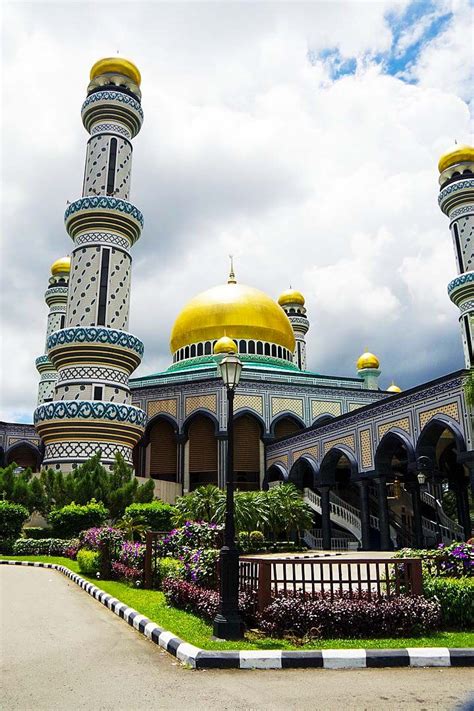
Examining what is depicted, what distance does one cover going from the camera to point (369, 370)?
1604 inches

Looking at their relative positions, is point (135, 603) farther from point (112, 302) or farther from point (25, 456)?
point (25, 456)

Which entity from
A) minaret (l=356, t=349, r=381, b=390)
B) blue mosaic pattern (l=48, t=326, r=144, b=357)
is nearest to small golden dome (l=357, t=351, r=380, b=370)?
minaret (l=356, t=349, r=381, b=390)

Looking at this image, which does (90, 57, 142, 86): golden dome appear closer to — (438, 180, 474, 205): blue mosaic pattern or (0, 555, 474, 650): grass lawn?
(438, 180, 474, 205): blue mosaic pattern

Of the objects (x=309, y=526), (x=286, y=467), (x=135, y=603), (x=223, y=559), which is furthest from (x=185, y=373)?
(x=223, y=559)

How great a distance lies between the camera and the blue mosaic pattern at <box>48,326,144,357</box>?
85.7 ft

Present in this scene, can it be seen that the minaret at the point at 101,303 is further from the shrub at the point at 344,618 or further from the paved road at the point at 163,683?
the shrub at the point at 344,618

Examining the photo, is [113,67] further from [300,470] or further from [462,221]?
[300,470]

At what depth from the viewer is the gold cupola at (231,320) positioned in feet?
126

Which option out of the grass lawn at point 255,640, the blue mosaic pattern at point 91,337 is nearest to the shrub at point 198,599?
the grass lawn at point 255,640

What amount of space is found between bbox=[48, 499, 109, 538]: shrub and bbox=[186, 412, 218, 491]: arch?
41.4ft

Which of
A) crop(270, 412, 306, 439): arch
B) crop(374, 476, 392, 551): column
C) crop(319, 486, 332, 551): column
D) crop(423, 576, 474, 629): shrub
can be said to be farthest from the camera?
crop(270, 412, 306, 439): arch

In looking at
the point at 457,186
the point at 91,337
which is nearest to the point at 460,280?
the point at 457,186

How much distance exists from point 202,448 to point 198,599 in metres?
25.1

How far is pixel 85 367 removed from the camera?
26250 millimetres
